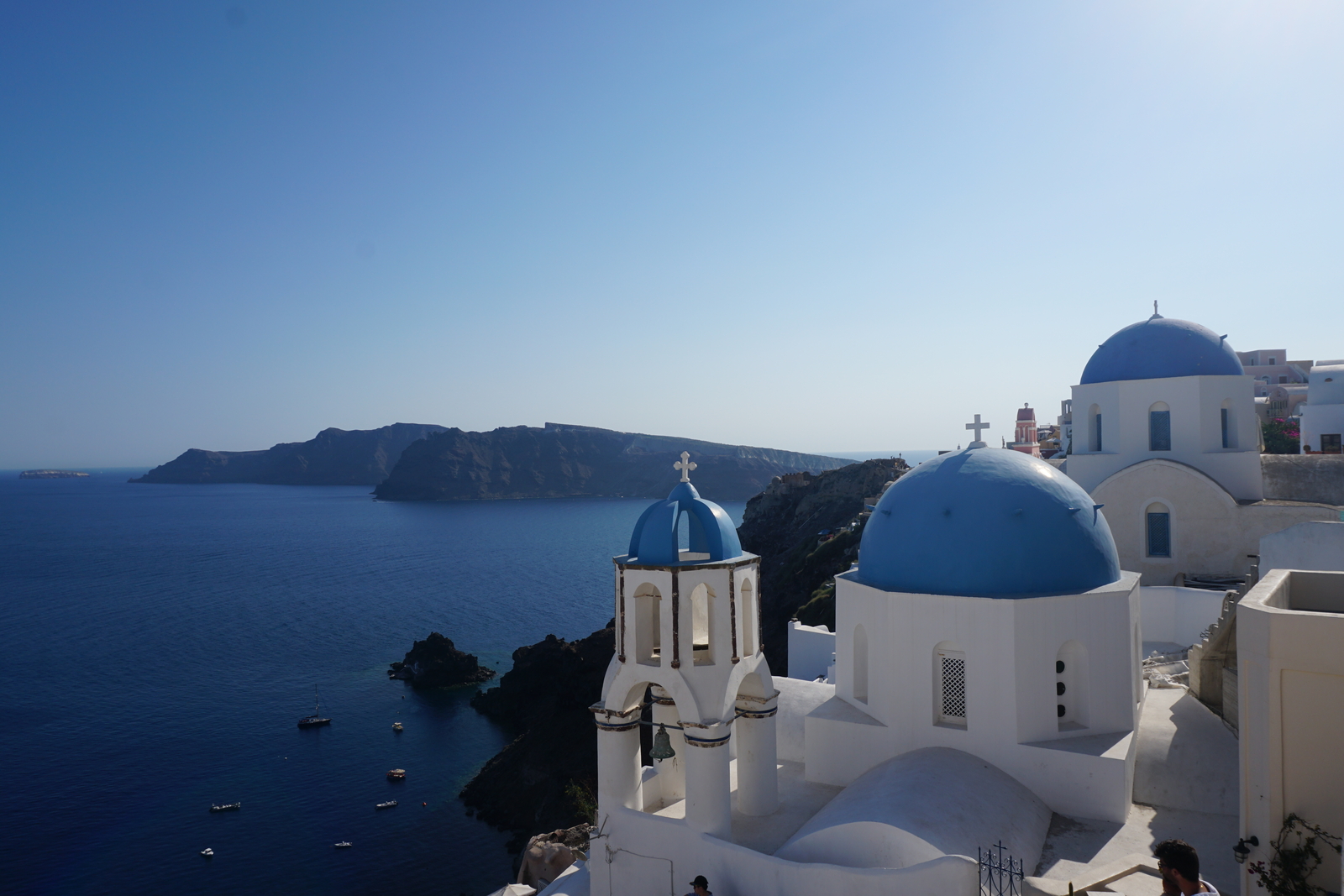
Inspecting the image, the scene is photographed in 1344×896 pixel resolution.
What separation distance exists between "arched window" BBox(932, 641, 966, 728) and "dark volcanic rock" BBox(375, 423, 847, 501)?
487 ft

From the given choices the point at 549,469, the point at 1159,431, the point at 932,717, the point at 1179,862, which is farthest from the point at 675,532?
the point at 549,469

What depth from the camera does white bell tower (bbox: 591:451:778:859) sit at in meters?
9.69

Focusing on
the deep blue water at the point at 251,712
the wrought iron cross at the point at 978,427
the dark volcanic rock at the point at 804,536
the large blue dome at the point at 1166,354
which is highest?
the large blue dome at the point at 1166,354

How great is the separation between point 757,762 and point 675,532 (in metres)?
3.47

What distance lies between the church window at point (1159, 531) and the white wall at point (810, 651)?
28.1 ft

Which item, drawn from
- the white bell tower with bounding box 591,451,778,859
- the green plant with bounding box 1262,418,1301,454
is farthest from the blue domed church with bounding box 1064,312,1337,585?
the green plant with bounding box 1262,418,1301,454

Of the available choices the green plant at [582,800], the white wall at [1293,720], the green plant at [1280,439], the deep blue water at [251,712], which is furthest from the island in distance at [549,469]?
the white wall at [1293,720]

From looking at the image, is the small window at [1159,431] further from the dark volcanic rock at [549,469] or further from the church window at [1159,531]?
the dark volcanic rock at [549,469]

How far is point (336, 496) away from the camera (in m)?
179

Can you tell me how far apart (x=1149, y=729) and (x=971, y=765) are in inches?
137

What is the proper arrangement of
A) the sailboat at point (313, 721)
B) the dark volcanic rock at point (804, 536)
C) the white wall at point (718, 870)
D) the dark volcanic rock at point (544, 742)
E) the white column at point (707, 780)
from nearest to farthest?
1. the white wall at point (718, 870)
2. the white column at point (707, 780)
3. the dark volcanic rock at point (544, 742)
4. the sailboat at point (313, 721)
5. the dark volcanic rock at point (804, 536)

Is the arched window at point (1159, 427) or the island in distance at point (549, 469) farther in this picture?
the island in distance at point (549, 469)

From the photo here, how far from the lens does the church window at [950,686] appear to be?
10.7 metres

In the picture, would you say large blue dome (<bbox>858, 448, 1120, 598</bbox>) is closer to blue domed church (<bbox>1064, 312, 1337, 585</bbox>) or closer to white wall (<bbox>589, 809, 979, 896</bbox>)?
white wall (<bbox>589, 809, 979, 896</bbox>)
